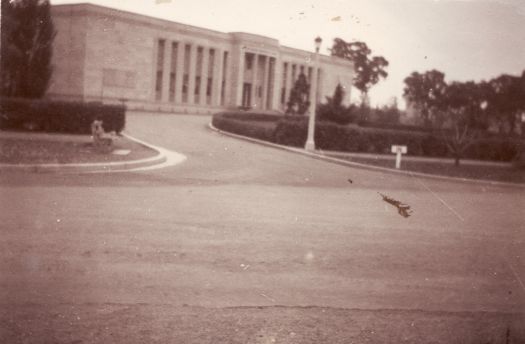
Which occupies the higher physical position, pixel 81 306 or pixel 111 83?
pixel 111 83

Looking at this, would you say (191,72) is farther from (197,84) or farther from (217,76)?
(217,76)

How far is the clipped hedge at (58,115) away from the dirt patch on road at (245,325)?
697 inches

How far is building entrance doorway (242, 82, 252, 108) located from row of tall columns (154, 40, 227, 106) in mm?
1968

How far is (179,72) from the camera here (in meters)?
42.1

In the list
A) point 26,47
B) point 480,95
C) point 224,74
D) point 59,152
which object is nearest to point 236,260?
point 480,95

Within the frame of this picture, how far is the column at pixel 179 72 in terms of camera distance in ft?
132

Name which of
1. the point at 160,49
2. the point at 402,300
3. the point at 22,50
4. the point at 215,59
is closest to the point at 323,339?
the point at 402,300

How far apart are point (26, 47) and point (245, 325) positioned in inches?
578

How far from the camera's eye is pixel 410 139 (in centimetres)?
1923

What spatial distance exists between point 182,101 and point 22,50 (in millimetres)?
24105

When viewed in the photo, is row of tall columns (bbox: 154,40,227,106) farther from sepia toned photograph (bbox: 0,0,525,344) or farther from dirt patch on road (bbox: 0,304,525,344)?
dirt patch on road (bbox: 0,304,525,344)

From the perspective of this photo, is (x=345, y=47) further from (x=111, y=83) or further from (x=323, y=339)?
(x=111, y=83)

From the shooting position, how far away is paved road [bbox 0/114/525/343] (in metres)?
4.18

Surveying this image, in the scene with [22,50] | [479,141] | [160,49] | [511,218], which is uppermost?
[160,49]
